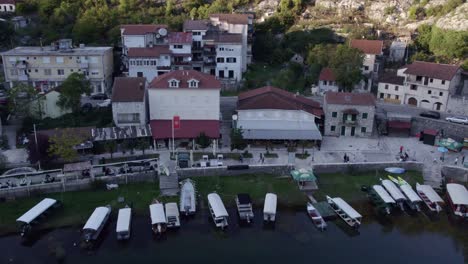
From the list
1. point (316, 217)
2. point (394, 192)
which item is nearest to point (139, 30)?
point (316, 217)

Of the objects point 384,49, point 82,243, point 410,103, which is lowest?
point 82,243

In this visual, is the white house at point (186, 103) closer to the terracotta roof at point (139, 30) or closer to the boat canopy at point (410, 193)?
the terracotta roof at point (139, 30)

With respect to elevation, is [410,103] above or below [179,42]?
below

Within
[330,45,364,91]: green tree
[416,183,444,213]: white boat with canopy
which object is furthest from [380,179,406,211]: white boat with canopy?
[330,45,364,91]: green tree

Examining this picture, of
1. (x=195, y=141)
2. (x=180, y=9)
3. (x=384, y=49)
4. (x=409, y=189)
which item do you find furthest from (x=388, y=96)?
(x=180, y=9)

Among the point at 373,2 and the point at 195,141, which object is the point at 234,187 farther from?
the point at 373,2

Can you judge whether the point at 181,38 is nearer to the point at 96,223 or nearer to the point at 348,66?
the point at 348,66

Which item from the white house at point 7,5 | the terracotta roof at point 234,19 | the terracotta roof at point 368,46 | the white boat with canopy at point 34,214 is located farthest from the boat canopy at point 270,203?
the white house at point 7,5
